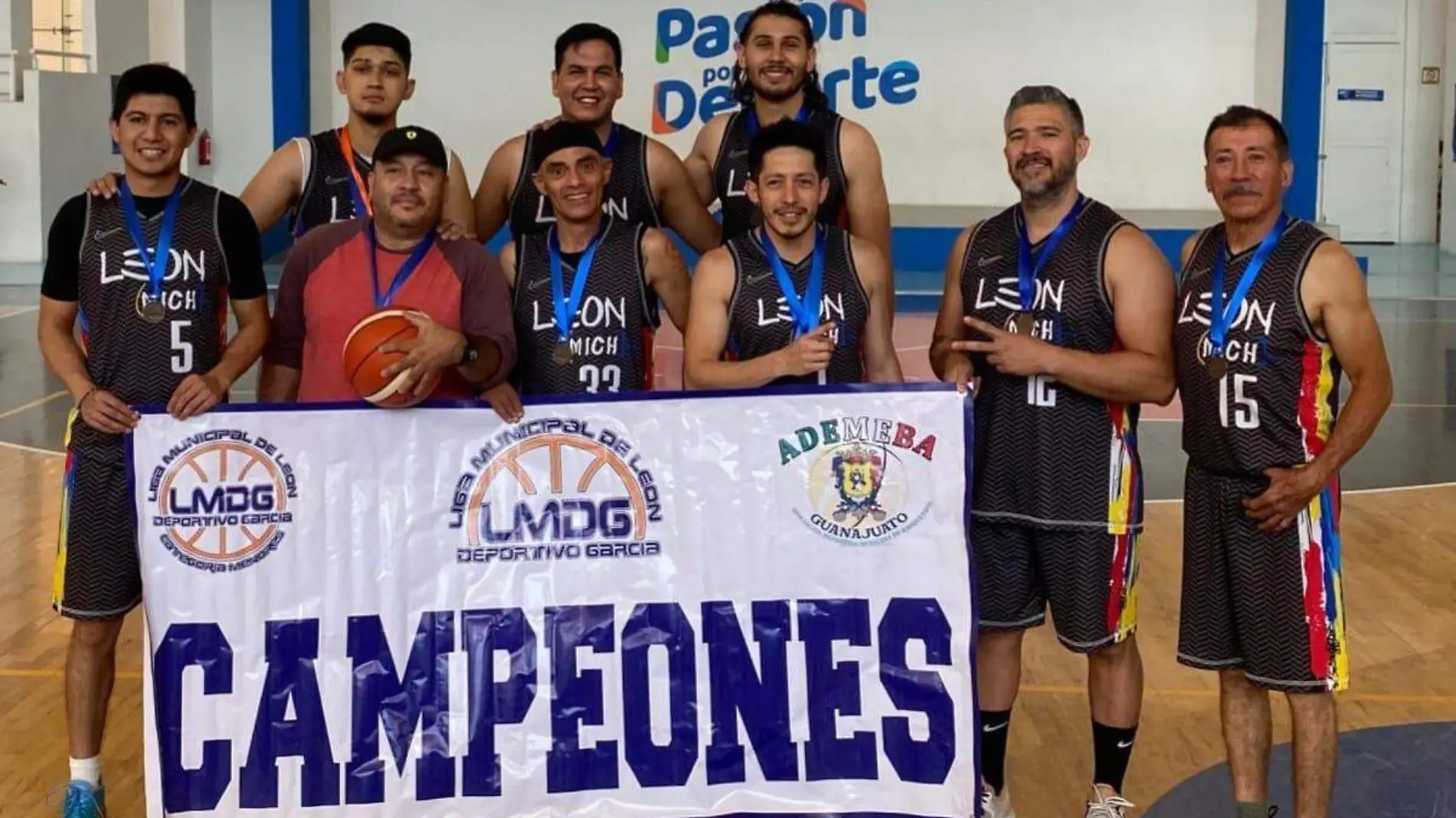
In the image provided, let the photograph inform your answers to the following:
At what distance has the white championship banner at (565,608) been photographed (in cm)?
361

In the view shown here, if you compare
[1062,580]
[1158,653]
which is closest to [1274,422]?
[1062,580]

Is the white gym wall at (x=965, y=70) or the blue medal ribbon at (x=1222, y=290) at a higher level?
the white gym wall at (x=965, y=70)

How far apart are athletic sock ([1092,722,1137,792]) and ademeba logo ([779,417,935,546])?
0.72 metres

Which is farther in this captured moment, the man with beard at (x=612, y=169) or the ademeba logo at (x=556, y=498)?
the man with beard at (x=612, y=169)

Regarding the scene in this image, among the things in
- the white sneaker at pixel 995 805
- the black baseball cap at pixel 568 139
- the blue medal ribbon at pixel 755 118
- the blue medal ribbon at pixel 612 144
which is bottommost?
the white sneaker at pixel 995 805

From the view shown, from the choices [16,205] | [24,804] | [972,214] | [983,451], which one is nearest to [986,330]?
[983,451]

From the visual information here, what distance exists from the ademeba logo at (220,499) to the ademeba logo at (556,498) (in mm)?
413

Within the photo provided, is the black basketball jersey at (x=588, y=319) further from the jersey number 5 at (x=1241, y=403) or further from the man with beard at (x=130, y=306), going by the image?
the jersey number 5 at (x=1241, y=403)

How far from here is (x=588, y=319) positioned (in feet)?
12.8

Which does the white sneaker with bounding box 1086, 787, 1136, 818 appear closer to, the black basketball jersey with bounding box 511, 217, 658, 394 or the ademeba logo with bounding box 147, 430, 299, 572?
the black basketball jersey with bounding box 511, 217, 658, 394

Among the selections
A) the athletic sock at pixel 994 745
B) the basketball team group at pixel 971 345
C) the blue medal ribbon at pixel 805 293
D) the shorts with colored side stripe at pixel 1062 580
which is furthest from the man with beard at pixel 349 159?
the athletic sock at pixel 994 745

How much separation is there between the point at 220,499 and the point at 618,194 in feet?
4.69

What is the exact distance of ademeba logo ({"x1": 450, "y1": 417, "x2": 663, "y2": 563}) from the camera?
368cm

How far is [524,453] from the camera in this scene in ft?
12.1
